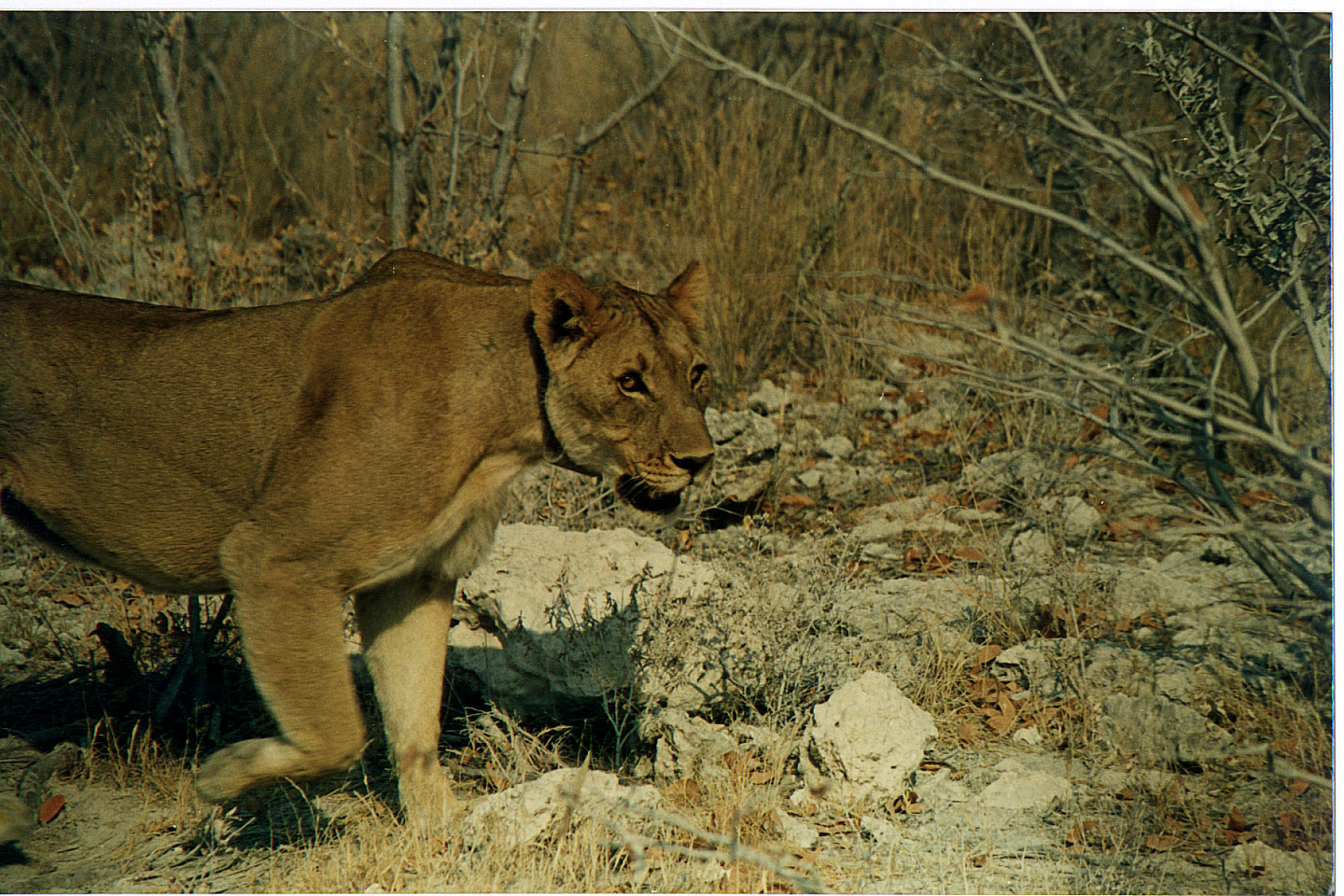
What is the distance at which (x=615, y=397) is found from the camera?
3.59 m

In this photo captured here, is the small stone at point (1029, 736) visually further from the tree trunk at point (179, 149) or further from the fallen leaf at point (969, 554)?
the tree trunk at point (179, 149)

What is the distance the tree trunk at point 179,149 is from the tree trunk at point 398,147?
1.02m

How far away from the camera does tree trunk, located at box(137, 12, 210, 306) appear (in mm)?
6383

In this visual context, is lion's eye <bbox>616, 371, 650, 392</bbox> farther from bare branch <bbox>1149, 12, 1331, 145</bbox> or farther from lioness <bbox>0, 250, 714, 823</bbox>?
bare branch <bbox>1149, 12, 1331, 145</bbox>

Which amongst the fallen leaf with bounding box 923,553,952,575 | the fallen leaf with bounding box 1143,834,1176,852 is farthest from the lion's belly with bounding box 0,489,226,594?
the fallen leaf with bounding box 923,553,952,575

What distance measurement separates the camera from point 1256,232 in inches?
161

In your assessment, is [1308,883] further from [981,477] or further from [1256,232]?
[981,477]

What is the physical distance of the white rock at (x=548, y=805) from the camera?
140 inches

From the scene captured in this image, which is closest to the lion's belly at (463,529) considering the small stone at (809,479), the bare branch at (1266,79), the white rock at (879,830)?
the white rock at (879,830)

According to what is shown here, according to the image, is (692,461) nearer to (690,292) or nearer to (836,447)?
(690,292)

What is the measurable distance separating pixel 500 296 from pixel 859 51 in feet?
22.1

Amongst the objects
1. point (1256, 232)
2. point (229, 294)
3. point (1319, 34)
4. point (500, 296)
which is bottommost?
point (229, 294)

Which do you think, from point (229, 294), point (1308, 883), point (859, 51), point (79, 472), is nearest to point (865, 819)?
point (1308, 883)

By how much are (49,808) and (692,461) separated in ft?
8.37
